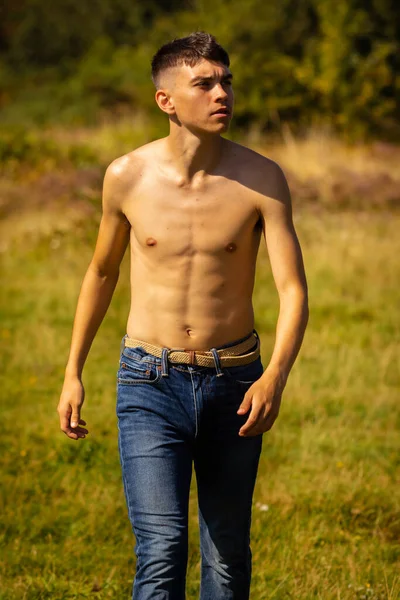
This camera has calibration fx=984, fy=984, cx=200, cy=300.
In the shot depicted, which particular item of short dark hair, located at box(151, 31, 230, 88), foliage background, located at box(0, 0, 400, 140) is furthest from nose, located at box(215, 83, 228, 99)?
foliage background, located at box(0, 0, 400, 140)

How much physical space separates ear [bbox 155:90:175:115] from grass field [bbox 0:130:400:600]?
2124 millimetres

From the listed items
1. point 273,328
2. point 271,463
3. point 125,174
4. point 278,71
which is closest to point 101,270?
point 125,174

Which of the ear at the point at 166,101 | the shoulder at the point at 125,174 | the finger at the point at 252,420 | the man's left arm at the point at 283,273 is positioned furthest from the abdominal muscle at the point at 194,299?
the ear at the point at 166,101

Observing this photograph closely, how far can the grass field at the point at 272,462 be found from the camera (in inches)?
175

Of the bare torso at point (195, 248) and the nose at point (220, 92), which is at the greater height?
the nose at point (220, 92)

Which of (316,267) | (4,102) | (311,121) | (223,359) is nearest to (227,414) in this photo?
(223,359)

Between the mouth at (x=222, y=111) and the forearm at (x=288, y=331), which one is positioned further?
the mouth at (x=222, y=111)

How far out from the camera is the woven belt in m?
3.17

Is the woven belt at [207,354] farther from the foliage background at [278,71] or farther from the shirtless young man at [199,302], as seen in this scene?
the foliage background at [278,71]

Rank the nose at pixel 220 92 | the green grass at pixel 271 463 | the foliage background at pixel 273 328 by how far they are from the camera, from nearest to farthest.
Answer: the nose at pixel 220 92 → the green grass at pixel 271 463 → the foliage background at pixel 273 328

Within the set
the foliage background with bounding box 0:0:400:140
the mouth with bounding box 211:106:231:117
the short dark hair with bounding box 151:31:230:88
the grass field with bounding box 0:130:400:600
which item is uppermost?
the foliage background with bounding box 0:0:400:140

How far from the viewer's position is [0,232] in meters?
Result: 14.2

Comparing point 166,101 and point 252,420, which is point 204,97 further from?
point 252,420

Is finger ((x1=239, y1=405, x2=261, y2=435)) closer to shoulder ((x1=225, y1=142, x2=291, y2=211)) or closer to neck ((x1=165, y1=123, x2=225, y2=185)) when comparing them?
shoulder ((x1=225, y1=142, x2=291, y2=211))
